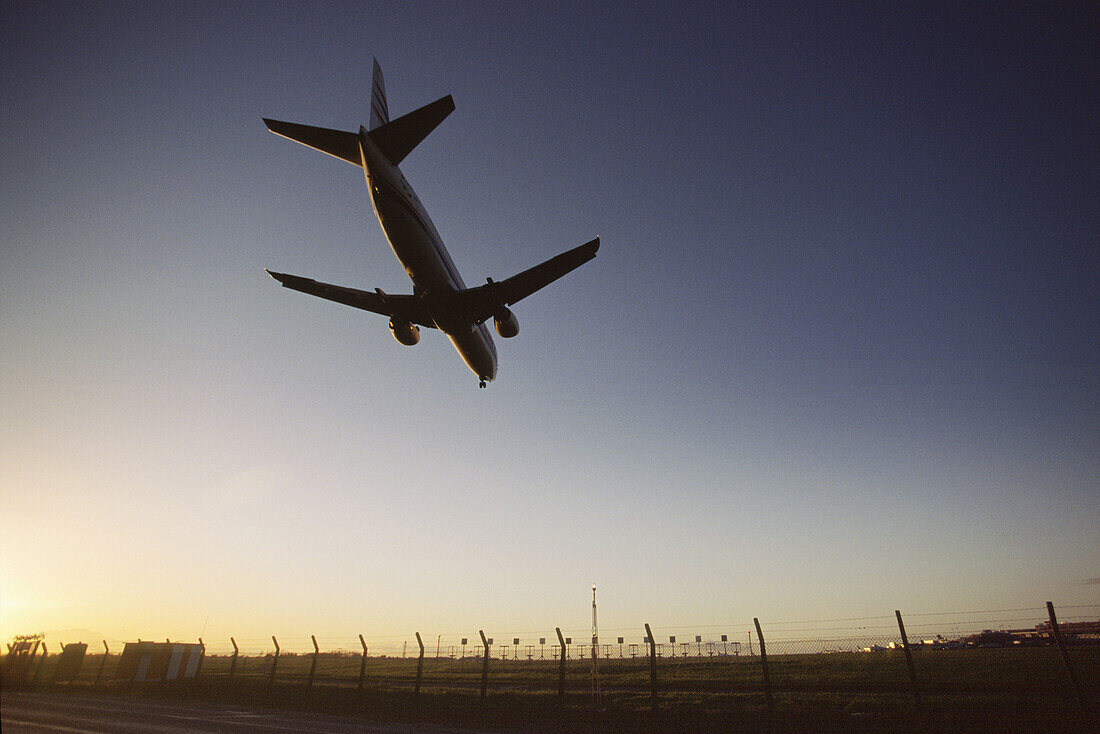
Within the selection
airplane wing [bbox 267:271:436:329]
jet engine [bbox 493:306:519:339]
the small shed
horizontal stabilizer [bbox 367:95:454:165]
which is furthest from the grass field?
horizontal stabilizer [bbox 367:95:454:165]

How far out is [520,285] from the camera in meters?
19.9

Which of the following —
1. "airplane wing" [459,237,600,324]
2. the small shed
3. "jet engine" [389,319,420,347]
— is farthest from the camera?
the small shed

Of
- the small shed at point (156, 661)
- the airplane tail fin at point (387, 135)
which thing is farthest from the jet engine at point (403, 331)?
the small shed at point (156, 661)

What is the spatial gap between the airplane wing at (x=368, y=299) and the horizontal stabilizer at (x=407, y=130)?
18.6 feet

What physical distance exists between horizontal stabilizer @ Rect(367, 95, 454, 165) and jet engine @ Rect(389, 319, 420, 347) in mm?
6829

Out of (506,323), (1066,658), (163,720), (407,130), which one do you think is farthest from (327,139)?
(1066,658)

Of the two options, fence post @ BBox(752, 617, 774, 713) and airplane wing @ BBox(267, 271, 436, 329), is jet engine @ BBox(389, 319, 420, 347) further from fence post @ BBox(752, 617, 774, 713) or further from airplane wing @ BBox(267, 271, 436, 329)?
fence post @ BBox(752, 617, 774, 713)

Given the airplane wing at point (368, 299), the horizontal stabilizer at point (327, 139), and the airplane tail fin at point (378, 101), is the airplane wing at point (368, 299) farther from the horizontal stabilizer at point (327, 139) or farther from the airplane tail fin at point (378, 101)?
the airplane tail fin at point (378, 101)

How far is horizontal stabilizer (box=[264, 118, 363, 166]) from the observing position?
18.2 m

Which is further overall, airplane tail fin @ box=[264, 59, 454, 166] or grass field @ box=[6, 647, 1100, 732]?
airplane tail fin @ box=[264, 59, 454, 166]

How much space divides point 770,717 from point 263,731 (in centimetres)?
1370

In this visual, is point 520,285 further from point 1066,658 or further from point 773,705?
point 1066,658

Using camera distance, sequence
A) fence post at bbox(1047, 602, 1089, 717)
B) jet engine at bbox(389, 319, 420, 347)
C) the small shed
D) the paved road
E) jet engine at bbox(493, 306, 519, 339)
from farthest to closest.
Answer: the small shed, jet engine at bbox(389, 319, 420, 347), jet engine at bbox(493, 306, 519, 339), the paved road, fence post at bbox(1047, 602, 1089, 717)

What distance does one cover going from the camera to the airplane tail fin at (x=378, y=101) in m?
23.0
